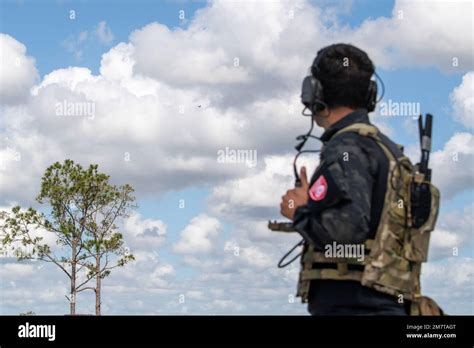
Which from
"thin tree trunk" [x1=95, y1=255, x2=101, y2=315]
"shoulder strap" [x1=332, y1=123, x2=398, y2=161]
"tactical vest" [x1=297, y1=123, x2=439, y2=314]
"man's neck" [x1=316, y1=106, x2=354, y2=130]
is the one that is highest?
"thin tree trunk" [x1=95, y1=255, x2=101, y2=315]

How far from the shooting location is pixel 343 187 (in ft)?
17.1

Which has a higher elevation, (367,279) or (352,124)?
(352,124)

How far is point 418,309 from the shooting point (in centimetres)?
582

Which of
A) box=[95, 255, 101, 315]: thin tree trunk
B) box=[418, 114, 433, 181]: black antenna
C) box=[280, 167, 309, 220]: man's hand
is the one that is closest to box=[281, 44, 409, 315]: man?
box=[280, 167, 309, 220]: man's hand

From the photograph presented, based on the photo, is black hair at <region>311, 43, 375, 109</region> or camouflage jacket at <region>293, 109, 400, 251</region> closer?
camouflage jacket at <region>293, 109, 400, 251</region>

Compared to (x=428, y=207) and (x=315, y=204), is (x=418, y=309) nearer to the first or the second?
(x=428, y=207)

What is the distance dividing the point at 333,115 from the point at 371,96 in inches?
14.8

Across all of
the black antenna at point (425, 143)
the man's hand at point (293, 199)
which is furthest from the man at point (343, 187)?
the black antenna at point (425, 143)

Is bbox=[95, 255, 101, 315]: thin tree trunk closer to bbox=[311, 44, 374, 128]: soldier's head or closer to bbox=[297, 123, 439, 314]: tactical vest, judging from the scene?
bbox=[297, 123, 439, 314]: tactical vest

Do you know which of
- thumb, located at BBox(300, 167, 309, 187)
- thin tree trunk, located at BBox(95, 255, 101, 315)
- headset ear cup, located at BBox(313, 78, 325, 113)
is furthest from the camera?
thin tree trunk, located at BBox(95, 255, 101, 315)

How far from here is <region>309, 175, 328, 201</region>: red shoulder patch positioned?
527cm
